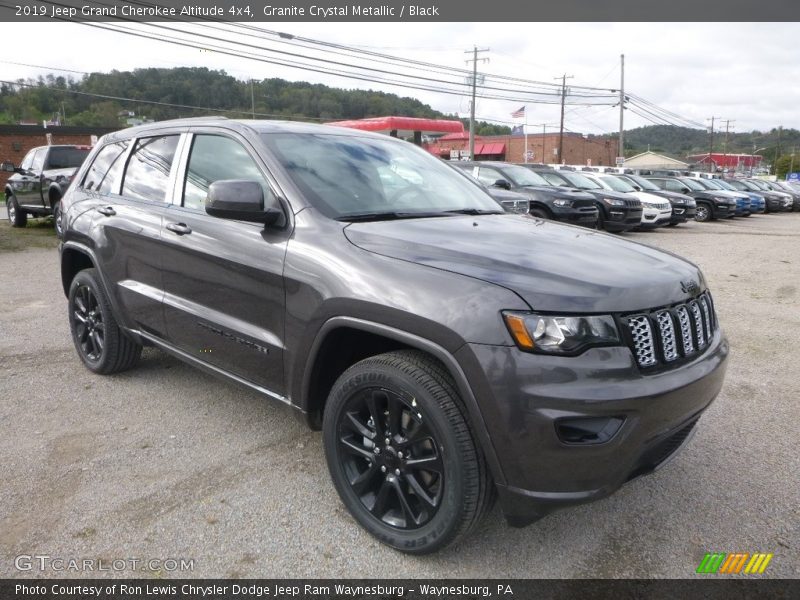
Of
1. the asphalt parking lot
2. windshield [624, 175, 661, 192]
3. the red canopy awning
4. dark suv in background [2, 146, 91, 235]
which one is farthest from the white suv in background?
the red canopy awning

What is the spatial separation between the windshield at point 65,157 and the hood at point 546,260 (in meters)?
12.5

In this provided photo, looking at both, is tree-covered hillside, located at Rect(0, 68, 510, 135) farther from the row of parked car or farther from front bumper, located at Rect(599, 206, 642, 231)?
front bumper, located at Rect(599, 206, 642, 231)

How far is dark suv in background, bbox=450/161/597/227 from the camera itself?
41.5ft

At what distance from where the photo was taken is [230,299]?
320cm

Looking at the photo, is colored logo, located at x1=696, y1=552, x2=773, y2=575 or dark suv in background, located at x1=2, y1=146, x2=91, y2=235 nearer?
colored logo, located at x1=696, y1=552, x2=773, y2=575

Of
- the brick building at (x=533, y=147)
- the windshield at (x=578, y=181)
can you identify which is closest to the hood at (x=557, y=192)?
the windshield at (x=578, y=181)

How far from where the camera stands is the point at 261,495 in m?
3.04

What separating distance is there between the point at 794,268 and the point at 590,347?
33.1ft

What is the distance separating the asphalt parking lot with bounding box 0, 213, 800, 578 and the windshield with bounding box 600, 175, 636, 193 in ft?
48.0

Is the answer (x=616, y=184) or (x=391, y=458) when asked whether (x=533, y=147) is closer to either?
(x=616, y=184)

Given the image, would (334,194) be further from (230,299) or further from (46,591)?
(46,591)

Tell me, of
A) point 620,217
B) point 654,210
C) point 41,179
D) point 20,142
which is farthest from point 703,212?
point 20,142

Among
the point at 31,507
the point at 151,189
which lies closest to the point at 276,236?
the point at 151,189

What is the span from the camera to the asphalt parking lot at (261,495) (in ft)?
8.46
